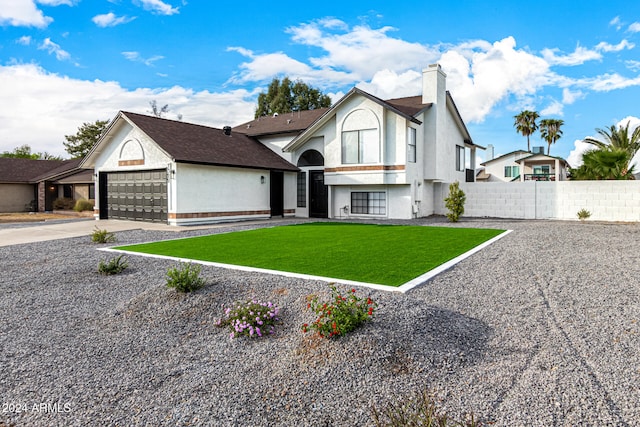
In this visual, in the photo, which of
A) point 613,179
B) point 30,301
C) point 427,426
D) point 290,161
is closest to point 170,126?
point 290,161

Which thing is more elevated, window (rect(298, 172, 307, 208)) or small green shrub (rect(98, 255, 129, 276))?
window (rect(298, 172, 307, 208))

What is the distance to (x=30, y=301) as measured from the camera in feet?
20.8

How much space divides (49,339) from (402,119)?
16.1 m

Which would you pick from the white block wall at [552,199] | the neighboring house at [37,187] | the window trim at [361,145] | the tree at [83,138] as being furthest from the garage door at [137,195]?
the tree at [83,138]

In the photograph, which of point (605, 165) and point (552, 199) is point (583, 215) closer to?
point (552, 199)

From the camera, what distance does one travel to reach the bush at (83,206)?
84.1 feet

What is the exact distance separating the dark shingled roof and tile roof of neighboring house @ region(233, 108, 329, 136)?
4.64 ft

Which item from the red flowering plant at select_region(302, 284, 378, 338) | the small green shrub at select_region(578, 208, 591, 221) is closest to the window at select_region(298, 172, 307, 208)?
the small green shrub at select_region(578, 208, 591, 221)

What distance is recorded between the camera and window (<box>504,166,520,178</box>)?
132 feet

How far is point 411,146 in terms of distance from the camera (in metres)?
18.9

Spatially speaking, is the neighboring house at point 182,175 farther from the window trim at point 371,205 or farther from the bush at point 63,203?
the bush at point 63,203

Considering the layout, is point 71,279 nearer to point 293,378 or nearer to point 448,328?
point 293,378

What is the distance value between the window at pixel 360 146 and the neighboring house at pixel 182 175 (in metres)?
3.36

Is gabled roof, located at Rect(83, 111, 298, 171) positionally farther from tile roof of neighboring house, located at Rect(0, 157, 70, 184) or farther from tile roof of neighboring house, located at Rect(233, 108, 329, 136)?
tile roof of neighboring house, located at Rect(0, 157, 70, 184)
